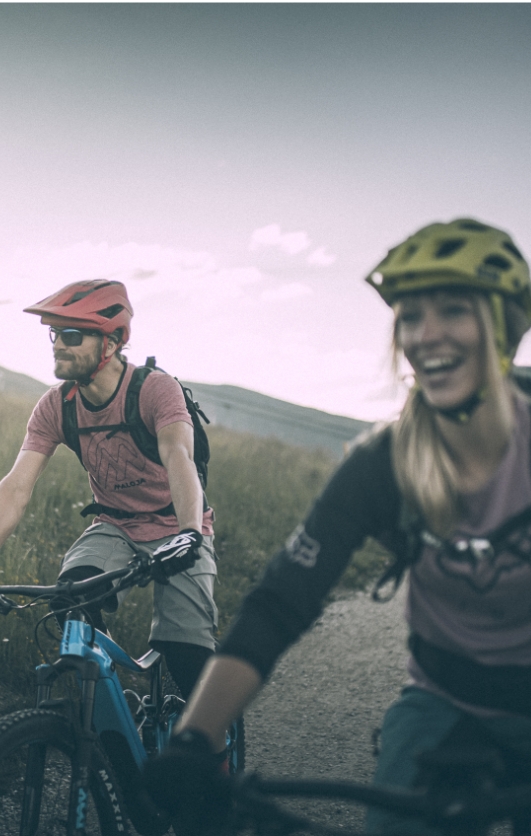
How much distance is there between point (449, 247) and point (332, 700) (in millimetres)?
5173

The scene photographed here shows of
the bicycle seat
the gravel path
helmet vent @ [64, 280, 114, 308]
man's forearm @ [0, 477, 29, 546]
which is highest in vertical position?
helmet vent @ [64, 280, 114, 308]

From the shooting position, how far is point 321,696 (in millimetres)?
6465

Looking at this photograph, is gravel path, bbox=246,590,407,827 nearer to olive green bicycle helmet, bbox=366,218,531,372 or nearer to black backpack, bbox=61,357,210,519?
black backpack, bbox=61,357,210,519

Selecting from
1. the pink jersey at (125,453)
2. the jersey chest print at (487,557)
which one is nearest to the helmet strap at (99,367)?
the pink jersey at (125,453)

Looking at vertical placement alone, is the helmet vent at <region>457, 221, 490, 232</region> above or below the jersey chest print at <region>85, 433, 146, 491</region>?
above

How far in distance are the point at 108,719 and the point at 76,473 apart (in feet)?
22.6

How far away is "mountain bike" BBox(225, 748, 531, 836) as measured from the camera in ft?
4.27

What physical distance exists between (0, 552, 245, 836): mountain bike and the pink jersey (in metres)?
0.72

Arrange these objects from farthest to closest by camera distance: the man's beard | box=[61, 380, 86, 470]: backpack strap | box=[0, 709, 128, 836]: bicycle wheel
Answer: box=[61, 380, 86, 470]: backpack strap, the man's beard, box=[0, 709, 128, 836]: bicycle wheel

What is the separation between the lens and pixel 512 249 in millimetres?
2104

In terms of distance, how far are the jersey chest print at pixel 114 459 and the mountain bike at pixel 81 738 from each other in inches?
31.3

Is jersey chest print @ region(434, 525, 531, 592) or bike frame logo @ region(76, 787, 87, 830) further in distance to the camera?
bike frame logo @ region(76, 787, 87, 830)

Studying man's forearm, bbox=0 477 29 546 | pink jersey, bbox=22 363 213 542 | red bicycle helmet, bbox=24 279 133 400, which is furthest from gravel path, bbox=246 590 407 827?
red bicycle helmet, bbox=24 279 133 400

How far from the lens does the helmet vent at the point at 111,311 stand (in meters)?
4.00
